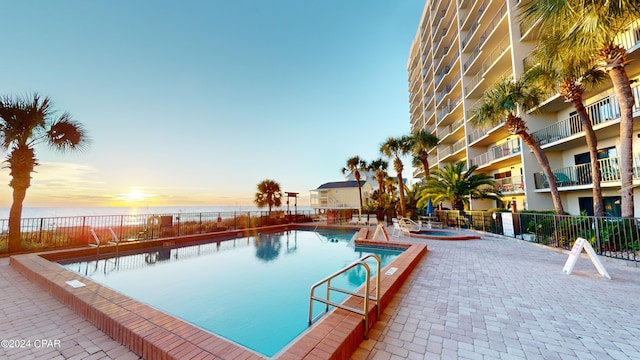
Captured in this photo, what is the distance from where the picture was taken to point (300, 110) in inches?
659

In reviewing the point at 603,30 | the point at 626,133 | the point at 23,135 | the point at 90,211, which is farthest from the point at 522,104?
the point at 90,211

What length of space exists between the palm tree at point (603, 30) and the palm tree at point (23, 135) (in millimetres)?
15324

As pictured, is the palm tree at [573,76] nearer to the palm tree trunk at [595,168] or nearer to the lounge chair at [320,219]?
the palm tree trunk at [595,168]

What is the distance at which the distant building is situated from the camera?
34.7m

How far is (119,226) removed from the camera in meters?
10.7

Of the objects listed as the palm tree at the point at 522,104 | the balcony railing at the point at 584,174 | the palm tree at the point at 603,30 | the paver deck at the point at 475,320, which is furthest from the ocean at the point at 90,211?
the palm tree at the point at 603,30

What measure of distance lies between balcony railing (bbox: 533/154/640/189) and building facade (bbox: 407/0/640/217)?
0.04m

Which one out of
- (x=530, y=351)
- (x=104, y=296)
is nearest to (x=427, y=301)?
(x=530, y=351)

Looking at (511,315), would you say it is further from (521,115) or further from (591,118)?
(521,115)

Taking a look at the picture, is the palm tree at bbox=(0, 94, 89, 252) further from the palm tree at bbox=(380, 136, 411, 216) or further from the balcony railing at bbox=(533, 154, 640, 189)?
the balcony railing at bbox=(533, 154, 640, 189)

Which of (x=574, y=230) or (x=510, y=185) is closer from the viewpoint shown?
(x=574, y=230)

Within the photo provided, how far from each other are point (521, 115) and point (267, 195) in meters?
20.3

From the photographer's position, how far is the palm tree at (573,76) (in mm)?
7801

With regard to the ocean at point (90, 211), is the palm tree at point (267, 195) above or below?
above
